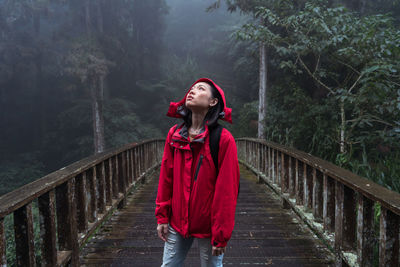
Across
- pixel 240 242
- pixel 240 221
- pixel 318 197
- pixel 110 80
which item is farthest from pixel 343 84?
pixel 110 80

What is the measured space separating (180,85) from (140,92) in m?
3.09

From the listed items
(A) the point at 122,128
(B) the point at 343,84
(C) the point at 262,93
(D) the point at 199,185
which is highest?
(B) the point at 343,84

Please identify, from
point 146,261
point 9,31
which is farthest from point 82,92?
point 146,261

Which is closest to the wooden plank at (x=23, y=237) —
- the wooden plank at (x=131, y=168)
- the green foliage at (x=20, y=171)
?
the wooden plank at (x=131, y=168)

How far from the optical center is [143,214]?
4.43 m

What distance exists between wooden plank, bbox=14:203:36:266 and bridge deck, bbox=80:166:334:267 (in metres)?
1.10

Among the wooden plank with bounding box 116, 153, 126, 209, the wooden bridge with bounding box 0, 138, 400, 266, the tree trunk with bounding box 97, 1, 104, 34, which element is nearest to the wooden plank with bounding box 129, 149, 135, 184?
the wooden bridge with bounding box 0, 138, 400, 266

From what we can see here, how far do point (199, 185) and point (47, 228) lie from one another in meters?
1.14

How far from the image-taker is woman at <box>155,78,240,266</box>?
1864mm

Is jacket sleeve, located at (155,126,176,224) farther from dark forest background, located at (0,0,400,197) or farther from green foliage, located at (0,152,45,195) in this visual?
green foliage, located at (0,152,45,195)

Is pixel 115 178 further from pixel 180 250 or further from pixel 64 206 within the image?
pixel 180 250

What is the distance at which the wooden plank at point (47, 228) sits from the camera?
7.36ft

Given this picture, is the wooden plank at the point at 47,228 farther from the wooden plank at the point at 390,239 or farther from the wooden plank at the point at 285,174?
the wooden plank at the point at 285,174

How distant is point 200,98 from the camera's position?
2.00 m
